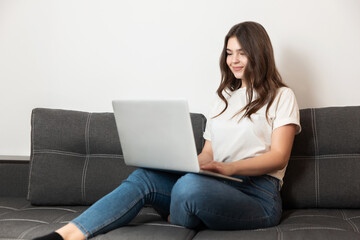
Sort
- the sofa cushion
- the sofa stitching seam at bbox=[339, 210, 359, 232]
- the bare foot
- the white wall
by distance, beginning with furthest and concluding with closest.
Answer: the white wall → the sofa cushion → the sofa stitching seam at bbox=[339, 210, 359, 232] → the bare foot

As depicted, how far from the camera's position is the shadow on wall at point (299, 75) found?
2.45 metres

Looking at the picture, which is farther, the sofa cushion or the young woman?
the sofa cushion

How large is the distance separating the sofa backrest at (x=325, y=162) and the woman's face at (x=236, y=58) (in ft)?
1.17

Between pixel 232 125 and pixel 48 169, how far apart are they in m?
0.90

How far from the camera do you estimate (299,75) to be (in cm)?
246

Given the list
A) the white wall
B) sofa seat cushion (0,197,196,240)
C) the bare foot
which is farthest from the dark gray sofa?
the white wall

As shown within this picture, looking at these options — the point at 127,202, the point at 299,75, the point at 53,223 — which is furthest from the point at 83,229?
the point at 299,75

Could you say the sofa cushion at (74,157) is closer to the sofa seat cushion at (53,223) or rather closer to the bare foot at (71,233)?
the sofa seat cushion at (53,223)

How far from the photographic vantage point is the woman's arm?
1761 millimetres

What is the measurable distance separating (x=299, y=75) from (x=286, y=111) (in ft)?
1.76

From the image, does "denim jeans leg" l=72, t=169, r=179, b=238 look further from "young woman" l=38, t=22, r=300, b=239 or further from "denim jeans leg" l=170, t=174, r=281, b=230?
"denim jeans leg" l=170, t=174, r=281, b=230

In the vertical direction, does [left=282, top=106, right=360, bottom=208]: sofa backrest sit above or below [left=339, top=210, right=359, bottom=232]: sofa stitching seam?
above

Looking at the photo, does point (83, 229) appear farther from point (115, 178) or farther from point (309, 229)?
point (309, 229)

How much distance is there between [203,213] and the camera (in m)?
1.69
